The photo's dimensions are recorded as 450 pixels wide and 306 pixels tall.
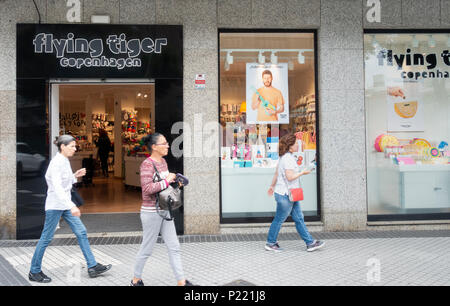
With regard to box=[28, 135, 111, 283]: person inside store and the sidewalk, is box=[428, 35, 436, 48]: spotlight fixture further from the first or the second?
box=[28, 135, 111, 283]: person inside store

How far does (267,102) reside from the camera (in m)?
8.67

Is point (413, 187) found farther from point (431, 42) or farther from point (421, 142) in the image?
point (431, 42)

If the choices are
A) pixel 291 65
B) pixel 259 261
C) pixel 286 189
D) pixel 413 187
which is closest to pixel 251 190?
pixel 286 189

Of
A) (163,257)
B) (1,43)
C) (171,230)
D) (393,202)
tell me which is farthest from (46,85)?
(393,202)

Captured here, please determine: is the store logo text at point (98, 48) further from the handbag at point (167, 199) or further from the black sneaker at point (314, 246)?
the black sneaker at point (314, 246)

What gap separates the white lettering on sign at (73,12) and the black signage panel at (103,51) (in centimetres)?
16

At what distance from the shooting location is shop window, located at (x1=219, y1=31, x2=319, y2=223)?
27.9 feet

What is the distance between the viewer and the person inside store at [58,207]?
17.3ft

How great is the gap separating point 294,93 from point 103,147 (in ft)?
37.9

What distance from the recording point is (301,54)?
28.5 feet

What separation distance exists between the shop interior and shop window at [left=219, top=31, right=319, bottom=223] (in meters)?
4.15

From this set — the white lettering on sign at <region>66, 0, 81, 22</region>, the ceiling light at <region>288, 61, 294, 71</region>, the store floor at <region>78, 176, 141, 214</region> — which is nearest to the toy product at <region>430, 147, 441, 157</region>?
the ceiling light at <region>288, 61, 294, 71</region>

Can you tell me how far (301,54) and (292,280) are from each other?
497 centimetres
